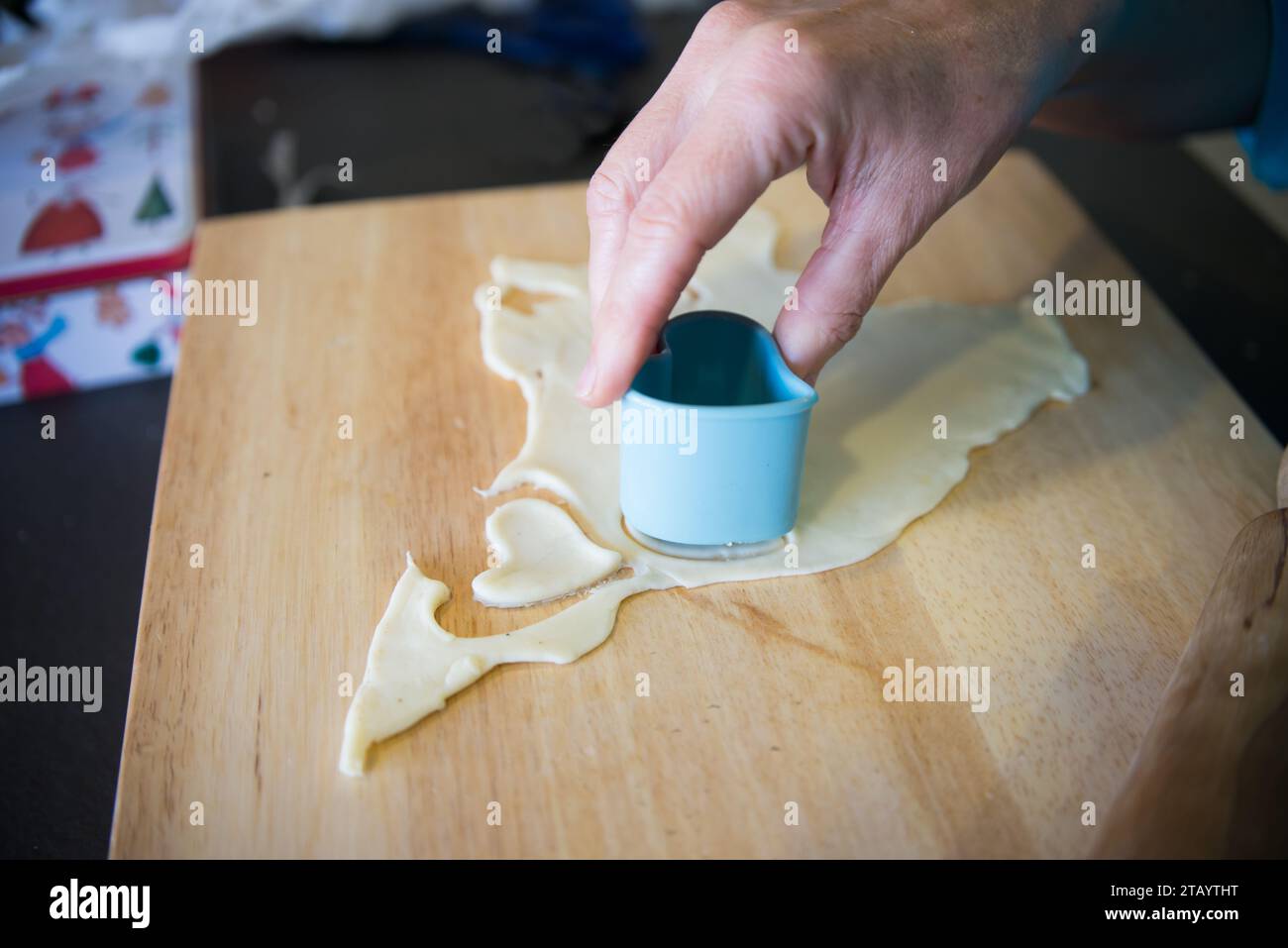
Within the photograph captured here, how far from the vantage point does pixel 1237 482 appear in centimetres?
88

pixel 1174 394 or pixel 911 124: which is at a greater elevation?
pixel 911 124

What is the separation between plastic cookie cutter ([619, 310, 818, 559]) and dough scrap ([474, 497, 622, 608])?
42mm

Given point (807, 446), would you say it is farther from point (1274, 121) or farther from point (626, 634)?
point (1274, 121)

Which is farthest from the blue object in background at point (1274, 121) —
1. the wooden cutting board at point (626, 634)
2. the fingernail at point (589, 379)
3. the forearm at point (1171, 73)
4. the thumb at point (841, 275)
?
the fingernail at point (589, 379)

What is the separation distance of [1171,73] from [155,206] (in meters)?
1.01

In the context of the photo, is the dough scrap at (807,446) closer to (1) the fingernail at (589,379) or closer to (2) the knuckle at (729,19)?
(1) the fingernail at (589,379)

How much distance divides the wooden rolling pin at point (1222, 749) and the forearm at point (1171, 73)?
47cm

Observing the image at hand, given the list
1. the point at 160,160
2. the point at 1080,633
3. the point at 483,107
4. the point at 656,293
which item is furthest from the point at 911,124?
the point at 483,107

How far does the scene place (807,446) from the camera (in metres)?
0.88

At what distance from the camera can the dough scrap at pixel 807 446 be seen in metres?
0.72
